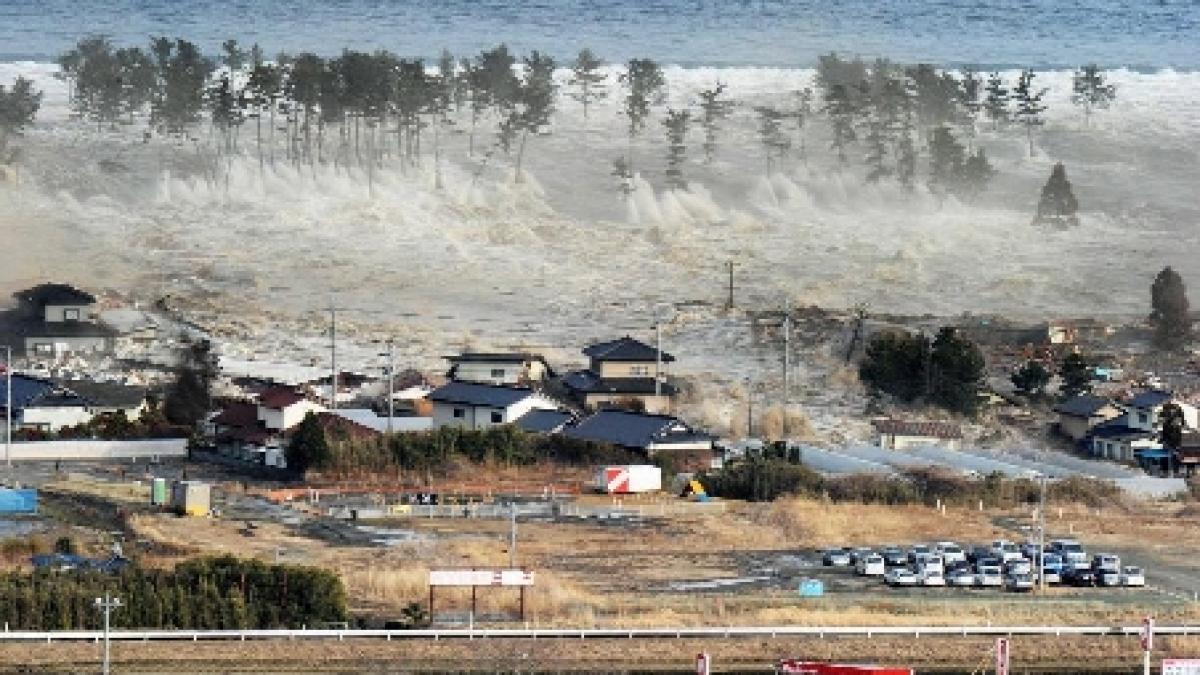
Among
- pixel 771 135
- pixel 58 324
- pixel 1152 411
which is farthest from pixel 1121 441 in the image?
pixel 771 135

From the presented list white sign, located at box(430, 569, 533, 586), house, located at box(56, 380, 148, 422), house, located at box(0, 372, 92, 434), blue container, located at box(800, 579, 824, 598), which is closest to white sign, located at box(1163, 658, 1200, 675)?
blue container, located at box(800, 579, 824, 598)

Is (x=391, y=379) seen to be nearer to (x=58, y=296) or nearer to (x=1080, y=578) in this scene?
(x=58, y=296)

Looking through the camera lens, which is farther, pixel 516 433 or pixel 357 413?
pixel 357 413

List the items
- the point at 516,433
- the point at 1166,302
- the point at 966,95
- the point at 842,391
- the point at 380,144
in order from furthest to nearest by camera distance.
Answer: the point at 966,95, the point at 380,144, the point at 1166,302, the point at 842,391, the point at 516,433

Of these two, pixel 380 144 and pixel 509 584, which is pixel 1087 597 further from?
pixel 380 144

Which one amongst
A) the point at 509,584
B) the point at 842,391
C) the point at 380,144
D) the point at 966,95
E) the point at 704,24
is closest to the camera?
the point at 509,584

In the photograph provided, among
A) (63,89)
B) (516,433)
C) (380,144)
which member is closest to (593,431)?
(516,433)
